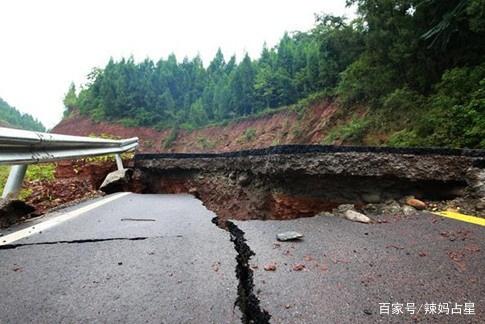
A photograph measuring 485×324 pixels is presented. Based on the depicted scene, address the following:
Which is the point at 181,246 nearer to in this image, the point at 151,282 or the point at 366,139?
the point at 151,282

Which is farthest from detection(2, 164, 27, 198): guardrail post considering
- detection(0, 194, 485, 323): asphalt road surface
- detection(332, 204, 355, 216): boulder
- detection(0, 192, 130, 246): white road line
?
detection(332, 204, 355, 216): boulder

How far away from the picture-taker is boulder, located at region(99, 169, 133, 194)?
557 centimetres

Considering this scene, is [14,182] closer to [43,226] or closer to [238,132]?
[43,226]

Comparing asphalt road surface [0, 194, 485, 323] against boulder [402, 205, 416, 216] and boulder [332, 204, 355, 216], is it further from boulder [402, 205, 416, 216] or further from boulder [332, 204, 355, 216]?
boulder [332, 204, 355, 216]

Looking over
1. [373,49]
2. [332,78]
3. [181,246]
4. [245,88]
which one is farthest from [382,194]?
[245,88]

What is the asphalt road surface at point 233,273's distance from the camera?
1.29 meters

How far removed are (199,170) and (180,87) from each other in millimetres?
62133

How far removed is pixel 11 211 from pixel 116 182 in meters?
2.88

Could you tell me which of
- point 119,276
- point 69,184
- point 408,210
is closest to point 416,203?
point 408,210

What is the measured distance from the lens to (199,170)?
6191 mm

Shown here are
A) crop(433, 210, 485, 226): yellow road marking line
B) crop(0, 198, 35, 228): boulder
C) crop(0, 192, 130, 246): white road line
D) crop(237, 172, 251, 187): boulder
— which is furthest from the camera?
crop(237, 172, 251, 187): boulder

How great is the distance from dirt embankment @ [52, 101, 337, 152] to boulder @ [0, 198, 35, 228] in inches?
535

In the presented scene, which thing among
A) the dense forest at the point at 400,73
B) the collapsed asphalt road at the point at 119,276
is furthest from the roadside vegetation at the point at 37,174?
the dense forest at the point at 400,73

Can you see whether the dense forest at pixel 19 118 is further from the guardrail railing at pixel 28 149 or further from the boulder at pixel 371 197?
the boulder at pixel 371 197
